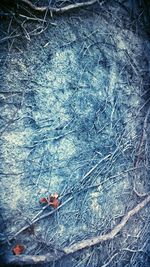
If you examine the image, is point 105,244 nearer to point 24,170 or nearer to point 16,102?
point 24,170

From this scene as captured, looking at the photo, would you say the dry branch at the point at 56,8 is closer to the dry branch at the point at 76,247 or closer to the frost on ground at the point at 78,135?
the frost on ground at the point at 78,135

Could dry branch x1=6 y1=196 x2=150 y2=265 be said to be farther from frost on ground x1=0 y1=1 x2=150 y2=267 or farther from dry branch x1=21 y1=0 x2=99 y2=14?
dry branch x1=21 y1=0 x2=99 y2=14

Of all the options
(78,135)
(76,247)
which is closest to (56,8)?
(78,135)

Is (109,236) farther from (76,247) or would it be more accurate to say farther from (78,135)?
(78,135)

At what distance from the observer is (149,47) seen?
1999 millimetres

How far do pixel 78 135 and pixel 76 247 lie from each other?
2.43 feet

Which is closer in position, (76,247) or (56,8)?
(56,8)

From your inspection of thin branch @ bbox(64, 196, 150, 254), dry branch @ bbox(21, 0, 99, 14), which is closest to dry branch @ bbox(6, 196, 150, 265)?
thin branch @ bbox(64, 196, 150, 254)

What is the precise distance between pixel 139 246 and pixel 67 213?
79 centimetres

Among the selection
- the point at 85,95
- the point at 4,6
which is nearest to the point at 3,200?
the point at 85,95

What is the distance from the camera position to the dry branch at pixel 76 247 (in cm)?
150

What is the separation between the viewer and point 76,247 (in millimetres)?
1731

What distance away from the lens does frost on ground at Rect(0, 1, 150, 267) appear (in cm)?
148

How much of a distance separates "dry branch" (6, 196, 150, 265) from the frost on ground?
34 millimetres
